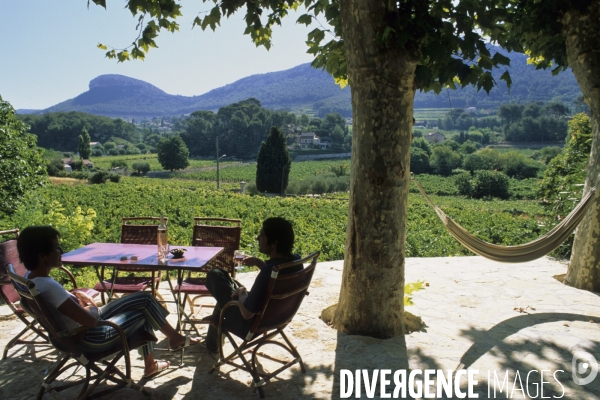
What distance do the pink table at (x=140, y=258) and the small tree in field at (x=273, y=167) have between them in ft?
141

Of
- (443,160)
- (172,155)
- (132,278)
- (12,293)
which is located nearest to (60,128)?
(172,155)

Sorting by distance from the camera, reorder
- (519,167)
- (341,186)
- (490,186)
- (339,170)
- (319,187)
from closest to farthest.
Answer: (319,187)
(490,186)
(341,186)
(519,167)
(339,170)

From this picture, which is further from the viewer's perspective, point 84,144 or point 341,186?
point 84,144

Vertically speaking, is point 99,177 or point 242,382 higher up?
point 242,382

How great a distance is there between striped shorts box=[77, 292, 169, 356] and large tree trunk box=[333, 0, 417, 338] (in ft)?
5.59

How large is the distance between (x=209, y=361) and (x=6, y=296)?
162 cm

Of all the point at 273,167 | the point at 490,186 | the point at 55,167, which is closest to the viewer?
the point at 273,167

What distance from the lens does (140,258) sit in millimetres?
3590

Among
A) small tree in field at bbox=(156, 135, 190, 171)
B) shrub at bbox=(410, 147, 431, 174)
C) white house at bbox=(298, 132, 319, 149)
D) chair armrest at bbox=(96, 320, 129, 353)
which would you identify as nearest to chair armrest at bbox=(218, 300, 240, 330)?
chair armrest at bbox=(96, 320, 129, 353)

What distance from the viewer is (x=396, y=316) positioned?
3.99 metres

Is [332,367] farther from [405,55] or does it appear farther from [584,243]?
[584,243]

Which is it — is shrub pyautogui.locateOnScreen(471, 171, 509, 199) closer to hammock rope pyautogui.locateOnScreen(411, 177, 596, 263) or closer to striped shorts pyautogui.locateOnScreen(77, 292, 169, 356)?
hammock rope pyautogui.locateOnScreen(411, 177, 596, 263)

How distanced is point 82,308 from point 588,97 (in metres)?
5.53

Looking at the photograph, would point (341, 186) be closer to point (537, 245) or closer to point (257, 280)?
point (537, 245)
